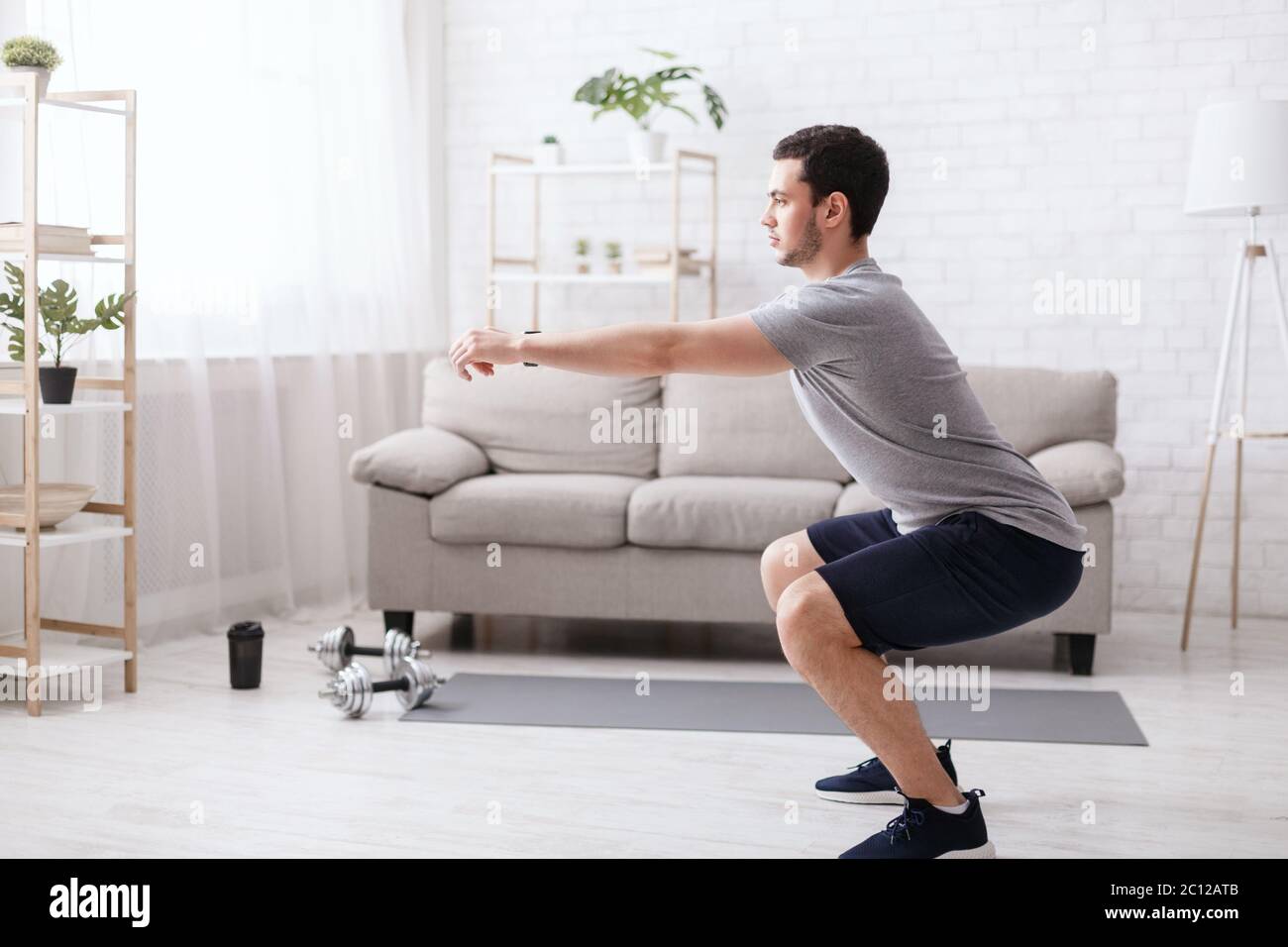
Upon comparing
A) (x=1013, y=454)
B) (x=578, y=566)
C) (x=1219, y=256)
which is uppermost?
(x=1219, y=256)

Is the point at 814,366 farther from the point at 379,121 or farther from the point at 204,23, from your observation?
the point at 379,121

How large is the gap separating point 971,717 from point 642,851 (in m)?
1.25

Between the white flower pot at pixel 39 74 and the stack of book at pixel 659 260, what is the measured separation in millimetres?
2267

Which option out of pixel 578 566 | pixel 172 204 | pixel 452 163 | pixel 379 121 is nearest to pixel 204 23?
pixel 172 204

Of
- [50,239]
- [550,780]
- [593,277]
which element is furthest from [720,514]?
[50,239]

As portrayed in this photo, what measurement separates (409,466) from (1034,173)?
240cm

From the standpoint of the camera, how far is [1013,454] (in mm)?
2607

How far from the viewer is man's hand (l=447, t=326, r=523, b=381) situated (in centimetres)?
231

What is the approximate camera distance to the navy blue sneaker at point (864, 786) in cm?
296

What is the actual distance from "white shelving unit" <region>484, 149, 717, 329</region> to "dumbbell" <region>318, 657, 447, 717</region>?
1.92m

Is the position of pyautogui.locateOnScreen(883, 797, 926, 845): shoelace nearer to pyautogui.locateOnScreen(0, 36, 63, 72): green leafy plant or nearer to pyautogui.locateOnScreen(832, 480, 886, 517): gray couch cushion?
pyautogui.locateOnScreen(832, 480, 886, 517): gray couch cushion

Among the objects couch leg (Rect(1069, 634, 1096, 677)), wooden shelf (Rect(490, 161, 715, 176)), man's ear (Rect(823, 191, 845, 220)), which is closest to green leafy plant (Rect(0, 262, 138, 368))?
man's ear (Rect(823, 191, 845, 220))

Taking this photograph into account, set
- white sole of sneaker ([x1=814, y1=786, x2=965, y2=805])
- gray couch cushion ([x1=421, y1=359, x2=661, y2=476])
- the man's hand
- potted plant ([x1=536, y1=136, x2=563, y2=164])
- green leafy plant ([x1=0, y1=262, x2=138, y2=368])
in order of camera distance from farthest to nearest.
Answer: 1. potted plant ([x1=536, y1=136, x2=563, y2=164])
2. gray couch cushion ([x1=421, y1=359, x2=661, y2=476])
3. green leafy plant ([x1=0, y1=262, x2=138, y2=368])
4. white sole of sneaker ([x1=814, y1=786, x2=965, y2=805])
5. the man's hand

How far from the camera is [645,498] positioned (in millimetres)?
4246
